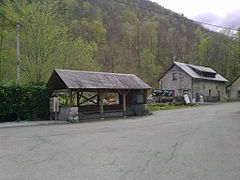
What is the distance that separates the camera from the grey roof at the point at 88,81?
51.6 ft

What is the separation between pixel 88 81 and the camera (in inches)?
662

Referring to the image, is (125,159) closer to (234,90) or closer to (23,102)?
(23,102)

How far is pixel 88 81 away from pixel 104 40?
31731 mm

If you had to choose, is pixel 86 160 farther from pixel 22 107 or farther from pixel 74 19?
pixel 74 19

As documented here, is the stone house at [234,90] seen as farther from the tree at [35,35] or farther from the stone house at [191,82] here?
the tree at [35,35]

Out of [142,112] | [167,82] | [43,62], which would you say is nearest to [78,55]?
[43,62]

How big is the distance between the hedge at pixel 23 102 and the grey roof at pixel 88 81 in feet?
3.54

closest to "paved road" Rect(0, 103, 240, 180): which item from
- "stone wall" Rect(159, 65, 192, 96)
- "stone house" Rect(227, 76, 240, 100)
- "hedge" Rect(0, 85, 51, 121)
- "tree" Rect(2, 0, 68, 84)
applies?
"hedge" Rect(0, 85, 51, 121)

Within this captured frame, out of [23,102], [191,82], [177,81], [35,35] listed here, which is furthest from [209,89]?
[23,102]

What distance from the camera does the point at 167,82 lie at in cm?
4216

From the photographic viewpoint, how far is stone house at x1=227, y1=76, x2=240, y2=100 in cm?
4834

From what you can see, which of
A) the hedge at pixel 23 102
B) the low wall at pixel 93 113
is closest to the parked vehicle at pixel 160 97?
the low wall at pixel 93 113

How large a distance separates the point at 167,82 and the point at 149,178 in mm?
39023

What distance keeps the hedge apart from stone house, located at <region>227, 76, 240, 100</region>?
142ft
